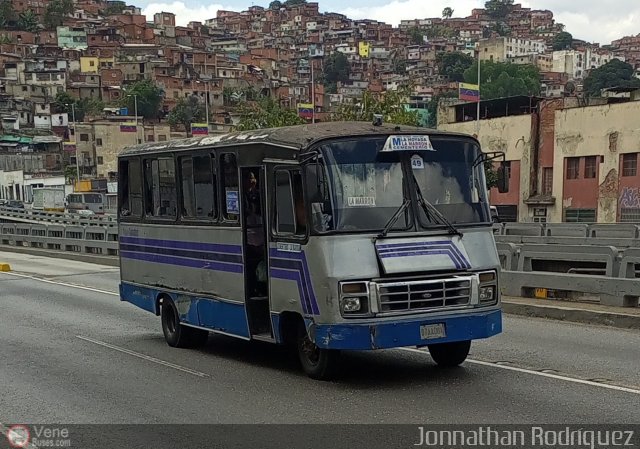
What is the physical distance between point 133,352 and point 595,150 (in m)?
36.1

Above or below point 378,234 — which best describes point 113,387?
below

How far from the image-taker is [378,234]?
833cm

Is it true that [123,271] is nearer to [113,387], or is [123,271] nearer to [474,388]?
[113,387]

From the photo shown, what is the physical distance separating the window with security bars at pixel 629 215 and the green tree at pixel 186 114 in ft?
306

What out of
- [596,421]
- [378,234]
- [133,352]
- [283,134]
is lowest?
[133,352]

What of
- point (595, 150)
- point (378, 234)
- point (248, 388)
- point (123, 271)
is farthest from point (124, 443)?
point (595, 150)

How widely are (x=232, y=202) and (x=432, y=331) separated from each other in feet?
10.2

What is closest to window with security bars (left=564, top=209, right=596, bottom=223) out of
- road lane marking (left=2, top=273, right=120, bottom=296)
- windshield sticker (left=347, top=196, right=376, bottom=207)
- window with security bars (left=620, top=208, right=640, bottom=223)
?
window with security bars (left=620, top=208, right=640, bottom=223)

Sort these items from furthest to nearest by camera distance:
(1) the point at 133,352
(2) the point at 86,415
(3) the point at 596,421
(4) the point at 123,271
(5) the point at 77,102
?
(5) the point at 77,102 < (4) the point at 123,271 < (1) the point at 133,352 < (2) the point at 86,415 < (3) the point at 596,421

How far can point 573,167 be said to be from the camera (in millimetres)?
44125

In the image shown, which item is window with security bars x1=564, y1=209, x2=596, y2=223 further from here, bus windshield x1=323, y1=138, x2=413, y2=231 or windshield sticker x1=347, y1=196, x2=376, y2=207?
windshield sticker x1=347, y1=196, x2=376, y2=207

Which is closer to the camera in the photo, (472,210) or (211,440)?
(211,440)

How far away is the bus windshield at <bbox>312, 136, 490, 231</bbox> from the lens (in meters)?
8.41

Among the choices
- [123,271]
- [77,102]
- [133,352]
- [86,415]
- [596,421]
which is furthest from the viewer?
[77,102]
